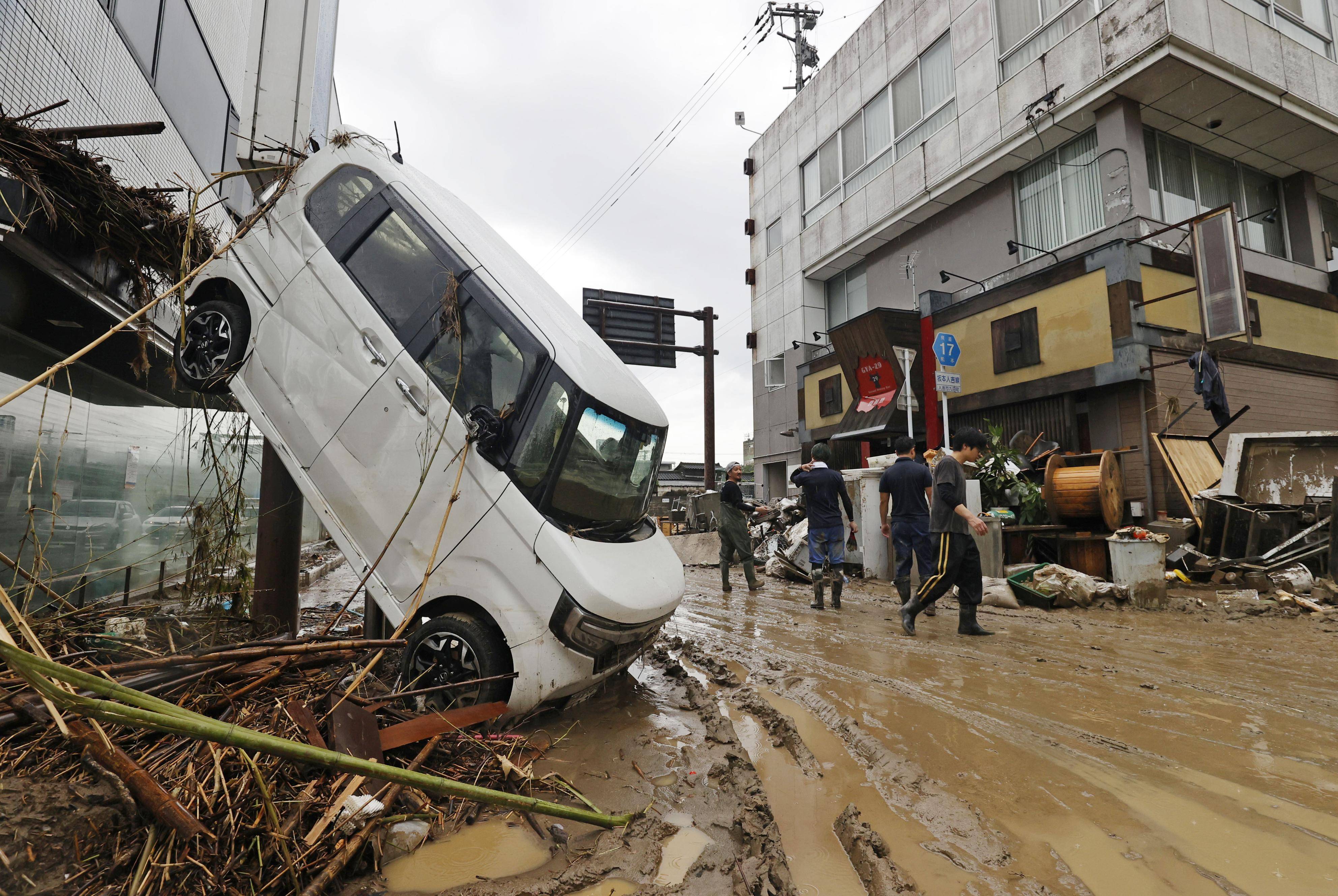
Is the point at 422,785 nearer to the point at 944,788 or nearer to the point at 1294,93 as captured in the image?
the point at 944,788

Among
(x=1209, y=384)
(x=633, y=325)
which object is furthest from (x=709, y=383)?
(x=1209, y=384)

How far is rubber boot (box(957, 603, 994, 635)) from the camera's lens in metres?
5.96

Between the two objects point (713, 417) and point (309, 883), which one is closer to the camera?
point (309, 883)

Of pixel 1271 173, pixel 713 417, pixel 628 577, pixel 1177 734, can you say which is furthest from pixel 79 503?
pixel 1271 173

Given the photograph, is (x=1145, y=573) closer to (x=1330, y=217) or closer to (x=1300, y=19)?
(x=1300, y=19)

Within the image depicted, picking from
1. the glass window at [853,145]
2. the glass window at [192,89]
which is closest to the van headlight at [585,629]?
the glass window at [192,89]

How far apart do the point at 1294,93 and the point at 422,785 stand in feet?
59.1

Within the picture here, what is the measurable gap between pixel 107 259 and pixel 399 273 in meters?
2.28

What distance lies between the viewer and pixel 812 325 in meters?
21.1

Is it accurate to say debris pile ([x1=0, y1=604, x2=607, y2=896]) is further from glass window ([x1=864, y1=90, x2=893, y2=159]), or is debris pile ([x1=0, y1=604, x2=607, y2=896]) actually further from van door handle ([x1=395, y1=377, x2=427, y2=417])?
glass window ([x1=864, y1=90, x2=893, y2=159])

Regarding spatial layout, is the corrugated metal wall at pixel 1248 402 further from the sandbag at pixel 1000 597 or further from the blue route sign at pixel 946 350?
the sandbag at pixel 1000 597

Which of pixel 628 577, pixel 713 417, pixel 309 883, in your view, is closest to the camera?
pixel 309 883

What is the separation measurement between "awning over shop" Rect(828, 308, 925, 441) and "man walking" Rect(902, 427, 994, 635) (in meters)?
9.09

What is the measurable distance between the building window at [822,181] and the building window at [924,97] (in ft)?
8.23
